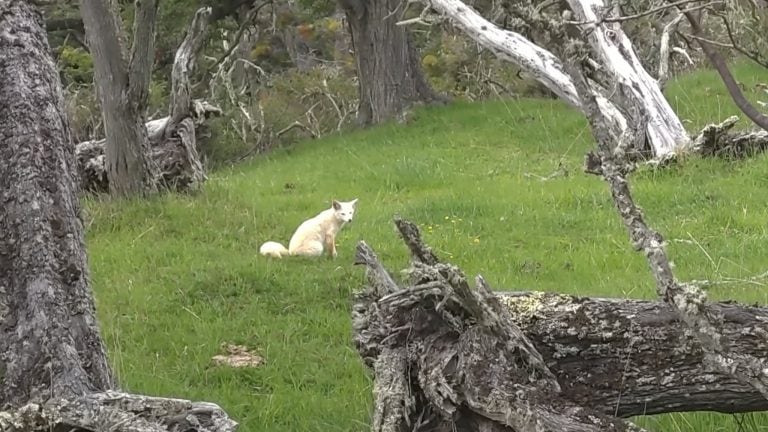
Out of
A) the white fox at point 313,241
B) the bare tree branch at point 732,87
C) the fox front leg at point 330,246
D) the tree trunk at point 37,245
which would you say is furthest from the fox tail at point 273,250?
the bare tree branch at point 732,87

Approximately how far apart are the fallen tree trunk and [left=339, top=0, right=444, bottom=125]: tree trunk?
38.5 ft

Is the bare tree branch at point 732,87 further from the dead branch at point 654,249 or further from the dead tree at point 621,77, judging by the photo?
the dead tree at point 621,77

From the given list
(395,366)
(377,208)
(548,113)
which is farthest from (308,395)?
(548,113)

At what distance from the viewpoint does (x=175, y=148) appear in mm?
9438

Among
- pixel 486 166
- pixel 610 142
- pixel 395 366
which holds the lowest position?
pixel 486 166

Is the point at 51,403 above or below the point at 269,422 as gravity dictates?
above

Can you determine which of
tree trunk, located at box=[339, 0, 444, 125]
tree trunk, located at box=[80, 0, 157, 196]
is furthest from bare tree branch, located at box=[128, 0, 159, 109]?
tree trunk, located at box=[339, 0, 444, 125]

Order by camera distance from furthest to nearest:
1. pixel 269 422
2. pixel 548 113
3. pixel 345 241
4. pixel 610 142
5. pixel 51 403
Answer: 1. pixel 548 113
2. pixel 345 241
3. pixel 269 422
4. pixel 51 403
5. pixel 610 142

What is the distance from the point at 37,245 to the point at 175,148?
677 centimetres

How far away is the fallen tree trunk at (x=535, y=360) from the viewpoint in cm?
272

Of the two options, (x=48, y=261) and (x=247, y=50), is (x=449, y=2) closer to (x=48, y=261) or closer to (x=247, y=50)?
(x=48, y=261)

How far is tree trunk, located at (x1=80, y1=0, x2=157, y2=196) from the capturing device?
8.37 m

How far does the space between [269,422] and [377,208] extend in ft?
16.9

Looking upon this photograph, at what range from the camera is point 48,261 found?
111 inches
